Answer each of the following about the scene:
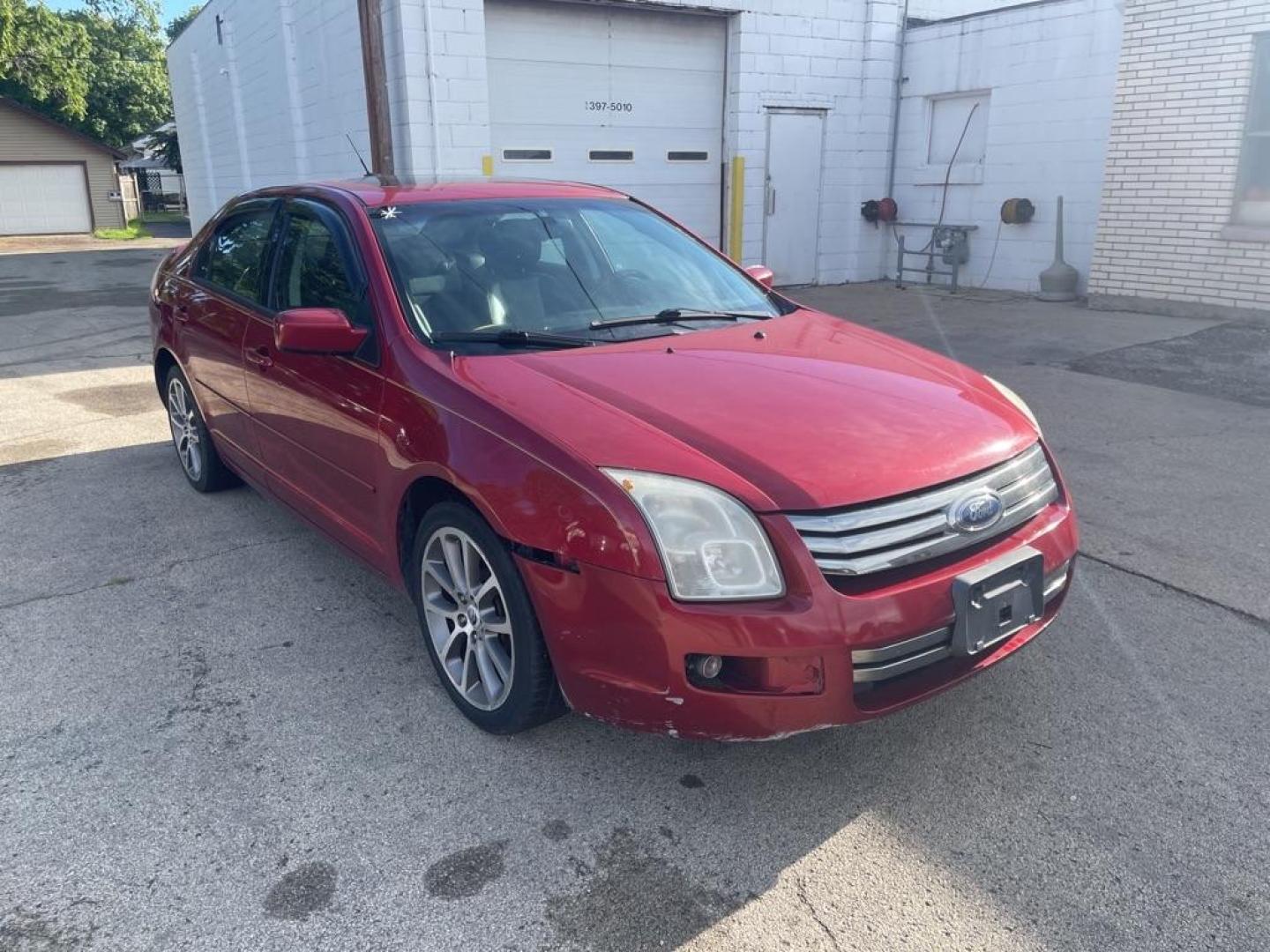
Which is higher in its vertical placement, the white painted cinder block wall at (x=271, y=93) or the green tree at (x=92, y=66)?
the green tree at (x=92, y=66)

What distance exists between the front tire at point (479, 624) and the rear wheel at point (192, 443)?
2446mm

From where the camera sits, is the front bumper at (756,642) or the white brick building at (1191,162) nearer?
the front bumper at (756,642)

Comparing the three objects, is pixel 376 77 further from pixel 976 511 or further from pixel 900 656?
pixel 900 656

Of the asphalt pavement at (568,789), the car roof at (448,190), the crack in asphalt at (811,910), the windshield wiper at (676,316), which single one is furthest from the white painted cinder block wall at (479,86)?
the crack in asphalt at (811,910)

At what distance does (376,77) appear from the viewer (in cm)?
909

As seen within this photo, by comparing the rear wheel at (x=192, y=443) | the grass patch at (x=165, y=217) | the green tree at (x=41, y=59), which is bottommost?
the rear wheel at (x=192, y=443)

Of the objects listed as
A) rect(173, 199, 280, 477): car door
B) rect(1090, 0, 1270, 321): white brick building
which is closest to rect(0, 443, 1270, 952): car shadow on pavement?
rect(173, 199, 280, 477): car door

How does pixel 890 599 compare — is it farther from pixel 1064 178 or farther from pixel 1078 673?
pixel 1064 178

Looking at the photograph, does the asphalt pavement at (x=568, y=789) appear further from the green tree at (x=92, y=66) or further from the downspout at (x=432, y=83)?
the green tree at (x=92, y=66)

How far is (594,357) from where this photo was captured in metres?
3.08

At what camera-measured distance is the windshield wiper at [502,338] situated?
125 inches

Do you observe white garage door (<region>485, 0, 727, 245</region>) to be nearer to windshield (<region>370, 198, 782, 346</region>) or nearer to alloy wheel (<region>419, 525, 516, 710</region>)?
windshield (<region>370, 198, 782, 346</region>)

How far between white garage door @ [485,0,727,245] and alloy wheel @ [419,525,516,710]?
9487mm

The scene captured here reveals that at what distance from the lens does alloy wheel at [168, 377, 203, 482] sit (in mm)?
5184
